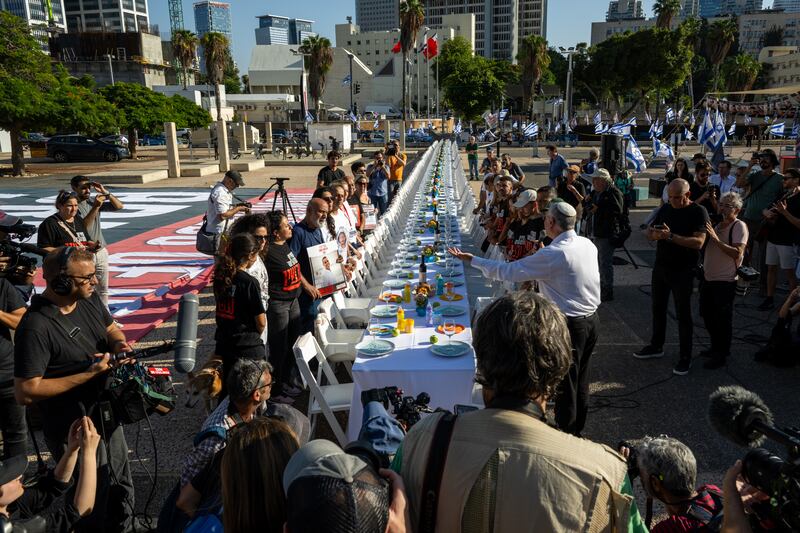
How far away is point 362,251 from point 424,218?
3.59 meters

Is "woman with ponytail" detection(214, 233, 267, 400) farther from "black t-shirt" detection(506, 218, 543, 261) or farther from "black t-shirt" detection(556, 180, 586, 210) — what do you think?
"black t-shirt" detection(556, 180, 586, 210)

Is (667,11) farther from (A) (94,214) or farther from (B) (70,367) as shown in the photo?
(B) (70,367)

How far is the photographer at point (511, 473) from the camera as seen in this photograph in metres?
1.68

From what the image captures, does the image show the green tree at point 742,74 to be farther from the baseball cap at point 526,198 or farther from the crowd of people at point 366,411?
the baseball cap at point 526,198

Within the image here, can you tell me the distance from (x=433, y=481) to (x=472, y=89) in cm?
6746

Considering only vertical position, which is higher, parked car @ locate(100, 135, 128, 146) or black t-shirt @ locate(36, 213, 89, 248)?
parked car @ locate(100, 135, 128, 146)

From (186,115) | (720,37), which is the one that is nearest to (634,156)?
(186,115)

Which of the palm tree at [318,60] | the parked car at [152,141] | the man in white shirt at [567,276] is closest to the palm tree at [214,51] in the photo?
the parked car at [152,141]

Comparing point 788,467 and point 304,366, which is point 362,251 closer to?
point 304,366

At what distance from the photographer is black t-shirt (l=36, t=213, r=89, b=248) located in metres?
6.35

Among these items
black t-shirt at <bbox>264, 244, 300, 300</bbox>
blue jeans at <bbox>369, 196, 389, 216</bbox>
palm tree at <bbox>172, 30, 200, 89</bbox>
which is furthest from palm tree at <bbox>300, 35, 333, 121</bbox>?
black t-shirt at <bbox>264, 244, 300, 300</bbox>

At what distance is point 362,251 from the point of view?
8516mm

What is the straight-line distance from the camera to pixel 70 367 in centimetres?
326

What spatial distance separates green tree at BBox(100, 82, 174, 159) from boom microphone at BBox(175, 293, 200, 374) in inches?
1309
